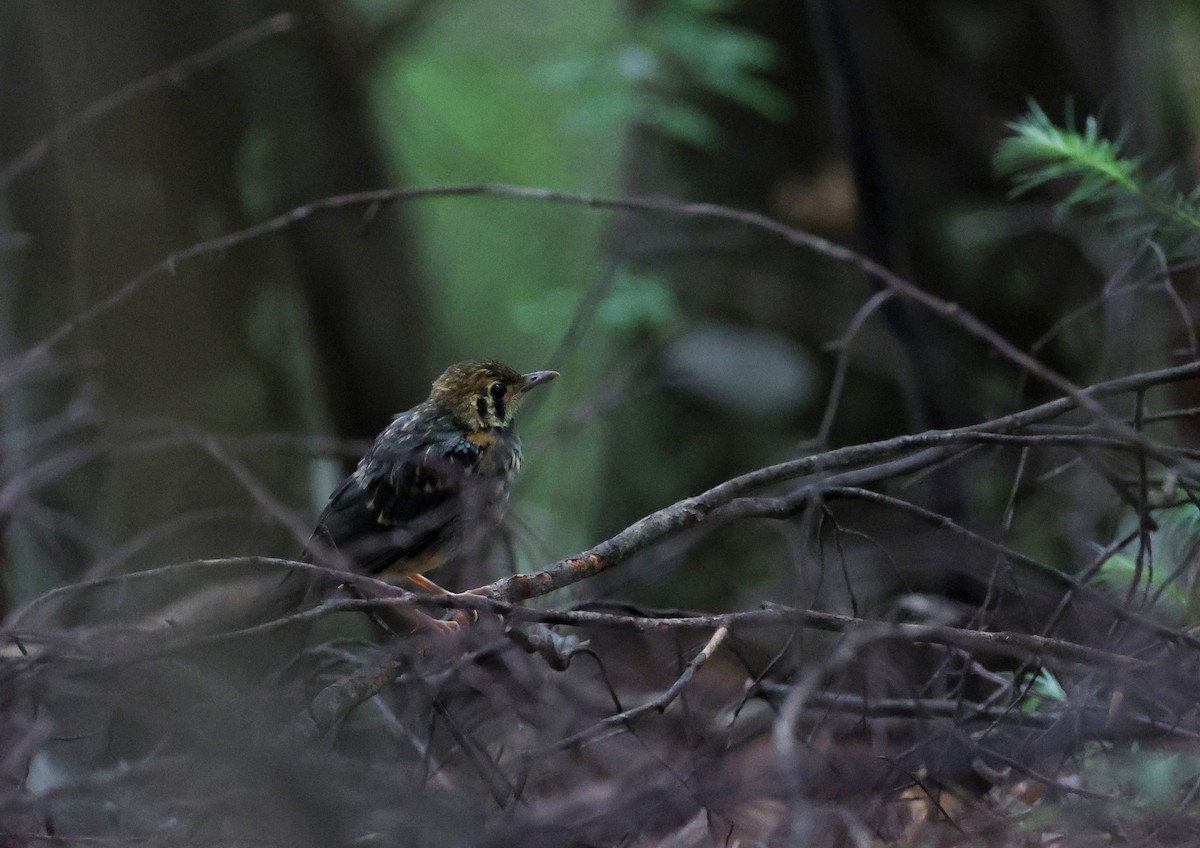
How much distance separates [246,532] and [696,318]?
2.43 metres

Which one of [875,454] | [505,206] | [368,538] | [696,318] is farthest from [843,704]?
[505,206]

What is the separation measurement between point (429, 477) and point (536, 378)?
0.52m

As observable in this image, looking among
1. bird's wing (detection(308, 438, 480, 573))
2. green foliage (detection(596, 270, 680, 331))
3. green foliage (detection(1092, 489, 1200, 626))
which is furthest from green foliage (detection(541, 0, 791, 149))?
green foliage (detection(1092, 489, 1200, 626))

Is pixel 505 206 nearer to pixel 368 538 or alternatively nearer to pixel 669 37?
pixel 669 37

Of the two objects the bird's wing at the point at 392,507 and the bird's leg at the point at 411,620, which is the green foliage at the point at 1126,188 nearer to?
the bird's leg at the point at 411,620

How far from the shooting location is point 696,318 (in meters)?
6.00

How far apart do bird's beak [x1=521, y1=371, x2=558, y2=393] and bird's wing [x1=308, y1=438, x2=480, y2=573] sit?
33cm

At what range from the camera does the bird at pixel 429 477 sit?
387 centimetres

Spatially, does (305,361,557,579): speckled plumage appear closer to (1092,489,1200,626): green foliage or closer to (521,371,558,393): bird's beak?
(521,371,558,393): bird's beak

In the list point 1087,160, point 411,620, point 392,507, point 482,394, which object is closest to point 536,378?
point 482,394

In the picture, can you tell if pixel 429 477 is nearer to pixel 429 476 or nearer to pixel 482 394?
pixel 429 476

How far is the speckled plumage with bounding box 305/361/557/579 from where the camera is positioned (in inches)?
153

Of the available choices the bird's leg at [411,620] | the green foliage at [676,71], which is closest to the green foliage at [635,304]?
the green foliage at [676,71]

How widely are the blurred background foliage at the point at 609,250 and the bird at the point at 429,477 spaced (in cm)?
54
